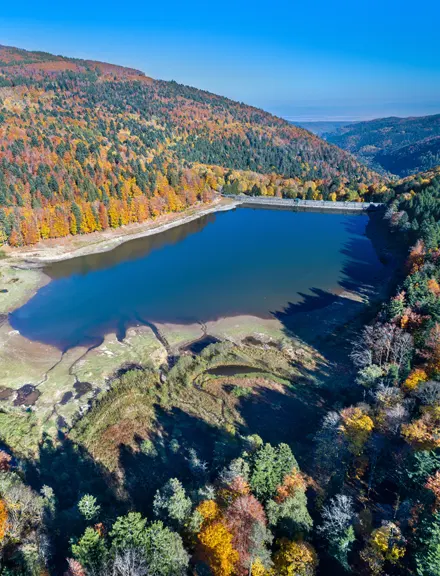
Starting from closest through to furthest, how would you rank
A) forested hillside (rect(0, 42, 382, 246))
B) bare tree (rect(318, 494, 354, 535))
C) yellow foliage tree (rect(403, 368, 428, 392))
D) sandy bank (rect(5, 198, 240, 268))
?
1. bare tree (rect(318, 494, 354, 535))
2. yellow foliage tree (rect(403, 368, 428, 392))
3. sandy bank (rect(5, 198, 240, 268))
4. forested hillside (rect(0, 42, 382, 246))

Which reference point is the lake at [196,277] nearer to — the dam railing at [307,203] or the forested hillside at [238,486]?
the forested hillside at [238,486]

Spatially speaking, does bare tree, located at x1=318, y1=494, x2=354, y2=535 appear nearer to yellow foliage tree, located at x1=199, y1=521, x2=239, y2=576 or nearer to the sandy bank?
yellow foliage tree, located at x1=199, y1=521, x2=239, y2=576

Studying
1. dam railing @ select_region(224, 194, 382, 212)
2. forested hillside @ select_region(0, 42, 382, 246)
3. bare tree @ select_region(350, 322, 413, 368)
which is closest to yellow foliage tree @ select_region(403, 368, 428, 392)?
bare tree @ select_region(350, 322, 413, 368)

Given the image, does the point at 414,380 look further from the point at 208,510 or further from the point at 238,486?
the point at 208,510

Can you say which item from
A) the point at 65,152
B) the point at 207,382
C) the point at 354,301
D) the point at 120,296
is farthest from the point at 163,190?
the point at 207,382

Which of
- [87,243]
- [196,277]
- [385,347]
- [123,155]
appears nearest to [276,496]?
[385,347]

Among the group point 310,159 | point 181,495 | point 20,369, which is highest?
point 310,159

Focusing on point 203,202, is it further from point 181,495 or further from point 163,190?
point 181,495
